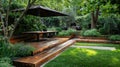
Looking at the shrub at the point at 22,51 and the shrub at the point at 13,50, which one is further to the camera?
the shrub at the point at 22,51

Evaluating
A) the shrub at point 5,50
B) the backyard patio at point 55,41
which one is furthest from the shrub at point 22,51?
the shrub at point 5,50

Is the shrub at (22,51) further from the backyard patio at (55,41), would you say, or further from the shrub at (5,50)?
the shrub at (5,50)

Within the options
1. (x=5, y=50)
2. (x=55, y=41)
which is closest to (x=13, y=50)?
(x=5, y=50)

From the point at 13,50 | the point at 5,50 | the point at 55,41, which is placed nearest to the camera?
the point at 5,50

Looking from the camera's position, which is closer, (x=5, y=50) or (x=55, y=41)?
(x=5, y=50)

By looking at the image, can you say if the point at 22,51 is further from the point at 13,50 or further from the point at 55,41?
the point at 55,41

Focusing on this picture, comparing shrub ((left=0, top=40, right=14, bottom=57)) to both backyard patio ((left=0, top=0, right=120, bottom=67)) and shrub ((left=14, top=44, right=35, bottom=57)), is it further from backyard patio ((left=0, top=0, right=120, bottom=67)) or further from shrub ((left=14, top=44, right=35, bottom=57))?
shrub ((left=14, top=44, right=35, bottom=57))

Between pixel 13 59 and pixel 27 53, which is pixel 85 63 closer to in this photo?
pixel 27 53

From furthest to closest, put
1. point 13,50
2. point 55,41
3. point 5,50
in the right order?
point 55,41
point 13,50
point 5,50

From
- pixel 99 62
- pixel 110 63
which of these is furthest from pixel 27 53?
pixel 110 63

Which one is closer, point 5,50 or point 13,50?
point 5,50

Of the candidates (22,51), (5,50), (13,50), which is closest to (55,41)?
(22,51)

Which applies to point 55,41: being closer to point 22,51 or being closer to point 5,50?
point 22,51

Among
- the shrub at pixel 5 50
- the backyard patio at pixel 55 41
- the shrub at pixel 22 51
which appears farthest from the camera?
the shrub at pixel 22 51
